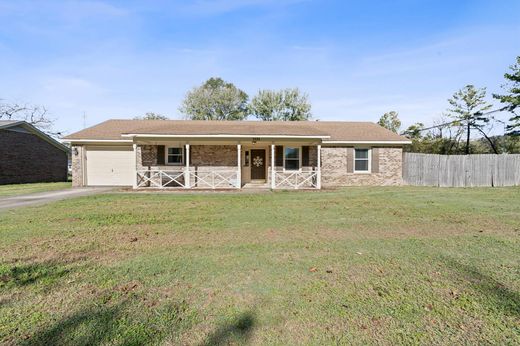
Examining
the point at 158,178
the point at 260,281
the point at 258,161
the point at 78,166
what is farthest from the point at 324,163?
the point at 78,166

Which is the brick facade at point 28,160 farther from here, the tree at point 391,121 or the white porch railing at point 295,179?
the tree at point 391,121

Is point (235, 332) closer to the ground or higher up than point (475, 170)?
closer to the ground

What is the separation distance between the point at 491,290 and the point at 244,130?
41.1 ft

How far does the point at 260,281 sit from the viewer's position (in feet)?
11.5

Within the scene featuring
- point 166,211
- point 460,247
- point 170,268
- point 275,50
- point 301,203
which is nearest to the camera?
point 170,268

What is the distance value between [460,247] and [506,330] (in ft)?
8.74

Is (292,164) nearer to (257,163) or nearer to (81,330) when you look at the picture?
(257,163)

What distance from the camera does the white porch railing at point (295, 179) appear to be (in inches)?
588

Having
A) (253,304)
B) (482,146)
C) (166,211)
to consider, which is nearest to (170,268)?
(253,304)

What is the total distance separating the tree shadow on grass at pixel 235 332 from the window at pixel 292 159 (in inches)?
518

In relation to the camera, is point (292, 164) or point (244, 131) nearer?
point (244, 131)

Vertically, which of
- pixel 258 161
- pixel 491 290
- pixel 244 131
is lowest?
pixel 491 290

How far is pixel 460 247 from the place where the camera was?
15.9 feet

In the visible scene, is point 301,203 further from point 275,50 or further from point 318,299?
point 275,50
